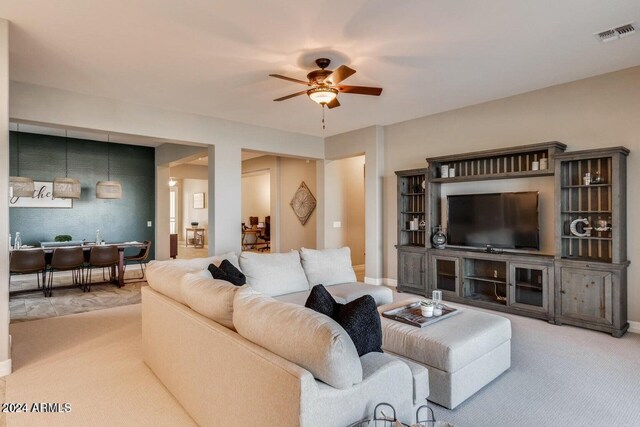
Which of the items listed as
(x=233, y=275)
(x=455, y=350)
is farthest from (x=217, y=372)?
(x=455, y=350)

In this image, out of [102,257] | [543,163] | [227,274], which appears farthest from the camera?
[102,257]

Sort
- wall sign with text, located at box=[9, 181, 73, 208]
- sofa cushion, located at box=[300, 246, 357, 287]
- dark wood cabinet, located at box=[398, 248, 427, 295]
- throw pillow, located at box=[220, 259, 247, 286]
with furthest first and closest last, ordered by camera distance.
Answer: wall sign with text, located at box=[9, 181, 73, 208], dark wood cabinet, located at box=[398, 248, 427, 295], sofa cushion, located at box=[300, 246, 357, 287], throw pillow, located at box=[220, 259, 247, 286]

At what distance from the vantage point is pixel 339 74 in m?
3.39

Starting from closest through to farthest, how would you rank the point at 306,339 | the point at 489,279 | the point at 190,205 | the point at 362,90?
the point at 306,339
the point at 362,90
the point at 489,279
the point at 190,205

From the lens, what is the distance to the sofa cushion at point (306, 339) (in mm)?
1460

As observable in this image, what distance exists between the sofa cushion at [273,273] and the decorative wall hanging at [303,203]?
13.6ft

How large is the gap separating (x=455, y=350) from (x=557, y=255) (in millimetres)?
2525

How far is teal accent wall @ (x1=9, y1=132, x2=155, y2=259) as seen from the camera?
285 inches

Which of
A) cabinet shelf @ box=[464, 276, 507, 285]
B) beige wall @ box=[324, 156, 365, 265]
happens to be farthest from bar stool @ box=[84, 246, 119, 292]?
cabinet shelf @ box=[464, 276, 507, 285]

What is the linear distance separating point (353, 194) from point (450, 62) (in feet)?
14.9

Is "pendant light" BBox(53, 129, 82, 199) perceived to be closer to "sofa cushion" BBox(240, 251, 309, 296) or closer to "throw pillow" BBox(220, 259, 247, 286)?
"sofa cushion" BBox(240, 251, 309, 296)

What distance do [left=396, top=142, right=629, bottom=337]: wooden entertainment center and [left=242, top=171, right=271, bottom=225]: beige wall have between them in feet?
27.4

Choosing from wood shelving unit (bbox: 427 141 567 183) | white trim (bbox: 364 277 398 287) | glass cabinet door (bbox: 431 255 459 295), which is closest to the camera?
wood shelving unit (bbox: 427 141 567 183)

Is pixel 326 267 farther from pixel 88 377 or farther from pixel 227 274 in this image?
pixel 88 377
